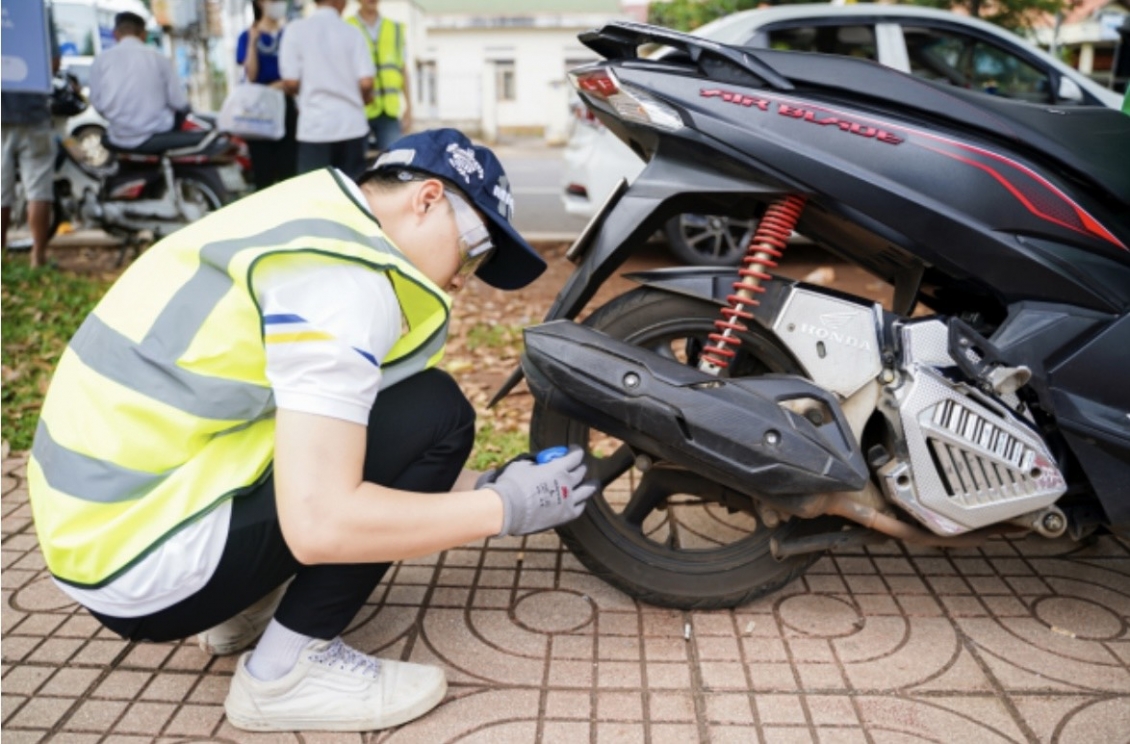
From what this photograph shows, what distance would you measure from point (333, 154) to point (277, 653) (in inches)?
195

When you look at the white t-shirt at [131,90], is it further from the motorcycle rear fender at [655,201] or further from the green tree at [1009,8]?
the green tree at [1009,8]

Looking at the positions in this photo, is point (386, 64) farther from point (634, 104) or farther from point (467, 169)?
point (467, 169)

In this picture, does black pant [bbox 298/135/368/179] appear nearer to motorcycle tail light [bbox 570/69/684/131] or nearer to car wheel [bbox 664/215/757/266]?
car wheel [bbox 664/215/757/266]

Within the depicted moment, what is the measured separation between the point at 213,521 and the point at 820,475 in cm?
116

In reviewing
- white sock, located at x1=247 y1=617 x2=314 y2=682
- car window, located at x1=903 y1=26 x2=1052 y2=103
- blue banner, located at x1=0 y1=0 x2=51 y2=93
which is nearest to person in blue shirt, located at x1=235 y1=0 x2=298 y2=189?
blue banner, located at x1=0 y1=0 x2=51 y2=93

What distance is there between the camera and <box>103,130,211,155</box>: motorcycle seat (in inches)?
267

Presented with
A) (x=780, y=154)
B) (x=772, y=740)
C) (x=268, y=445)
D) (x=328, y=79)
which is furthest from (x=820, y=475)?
(x=328, y=79)

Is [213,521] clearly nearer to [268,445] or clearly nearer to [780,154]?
[268,445]

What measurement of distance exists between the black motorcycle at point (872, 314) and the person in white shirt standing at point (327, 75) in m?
4.34

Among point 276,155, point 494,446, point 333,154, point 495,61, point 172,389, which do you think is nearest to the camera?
point 172,389

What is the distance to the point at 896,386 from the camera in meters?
2.24

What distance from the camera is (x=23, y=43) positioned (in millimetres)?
5027

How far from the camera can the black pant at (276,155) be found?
730 centimetres

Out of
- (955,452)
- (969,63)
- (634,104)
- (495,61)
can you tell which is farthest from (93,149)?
(495,61)
